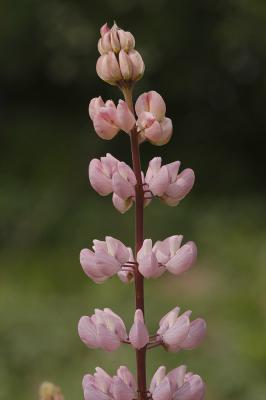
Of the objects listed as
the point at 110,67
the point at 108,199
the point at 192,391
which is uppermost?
the point at 108,199

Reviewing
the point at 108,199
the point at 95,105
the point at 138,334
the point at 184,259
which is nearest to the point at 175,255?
the point at 184,259

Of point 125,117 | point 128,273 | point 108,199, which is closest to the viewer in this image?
point 125,117

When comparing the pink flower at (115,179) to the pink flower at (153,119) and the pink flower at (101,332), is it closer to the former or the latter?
the pink flower at (153,119)

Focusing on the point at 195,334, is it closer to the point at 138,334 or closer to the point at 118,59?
the point at 138,334

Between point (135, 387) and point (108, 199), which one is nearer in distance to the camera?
point (135, 387)

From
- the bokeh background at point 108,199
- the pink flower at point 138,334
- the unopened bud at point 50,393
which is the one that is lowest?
the unopened bud at point 50,393

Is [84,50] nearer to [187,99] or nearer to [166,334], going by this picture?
[187,99]

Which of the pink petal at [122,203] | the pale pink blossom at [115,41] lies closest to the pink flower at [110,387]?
the pink petal at [122,203]

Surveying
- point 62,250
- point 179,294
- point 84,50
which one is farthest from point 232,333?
point 84,50
